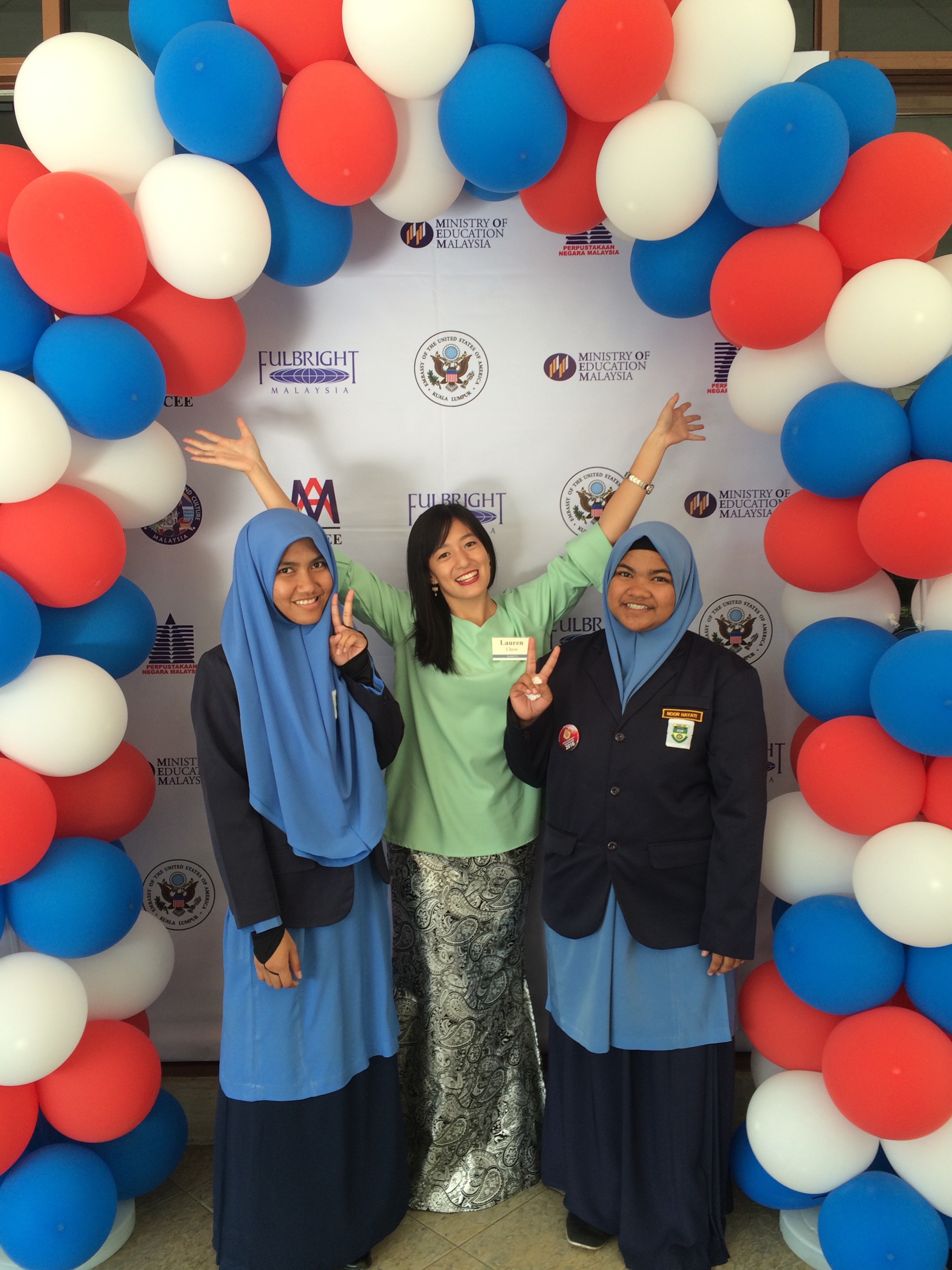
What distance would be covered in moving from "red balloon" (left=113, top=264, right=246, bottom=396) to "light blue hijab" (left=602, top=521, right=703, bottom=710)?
1.00 meters

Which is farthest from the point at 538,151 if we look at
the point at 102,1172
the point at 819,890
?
the point at 102,1172

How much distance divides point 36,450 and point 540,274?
144cm

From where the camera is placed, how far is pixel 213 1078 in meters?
2.69

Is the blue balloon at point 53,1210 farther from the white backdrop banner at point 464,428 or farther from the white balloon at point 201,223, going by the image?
the white balloon at point 201,223

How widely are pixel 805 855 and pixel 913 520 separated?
78 centimetres

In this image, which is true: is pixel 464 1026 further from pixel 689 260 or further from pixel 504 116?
pixel 504 116

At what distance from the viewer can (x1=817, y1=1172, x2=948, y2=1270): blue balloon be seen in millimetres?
1831

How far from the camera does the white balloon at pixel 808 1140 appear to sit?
76.4 inches

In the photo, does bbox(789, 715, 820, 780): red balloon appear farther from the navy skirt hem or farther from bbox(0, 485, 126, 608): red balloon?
bbox(0, 485, 126, 608): red balloon

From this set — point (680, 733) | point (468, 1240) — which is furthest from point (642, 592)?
point (468, 1240)

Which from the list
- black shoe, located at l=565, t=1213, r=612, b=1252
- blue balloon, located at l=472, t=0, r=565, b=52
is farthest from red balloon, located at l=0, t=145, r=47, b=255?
black shoe, located at l=565, t=1213, r=612, b=1252

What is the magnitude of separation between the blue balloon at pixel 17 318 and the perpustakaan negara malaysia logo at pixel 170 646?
2.97 feet

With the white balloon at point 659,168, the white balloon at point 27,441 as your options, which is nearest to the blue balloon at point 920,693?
the white balloon at point 659,168

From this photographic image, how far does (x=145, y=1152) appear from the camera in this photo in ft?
7.24
